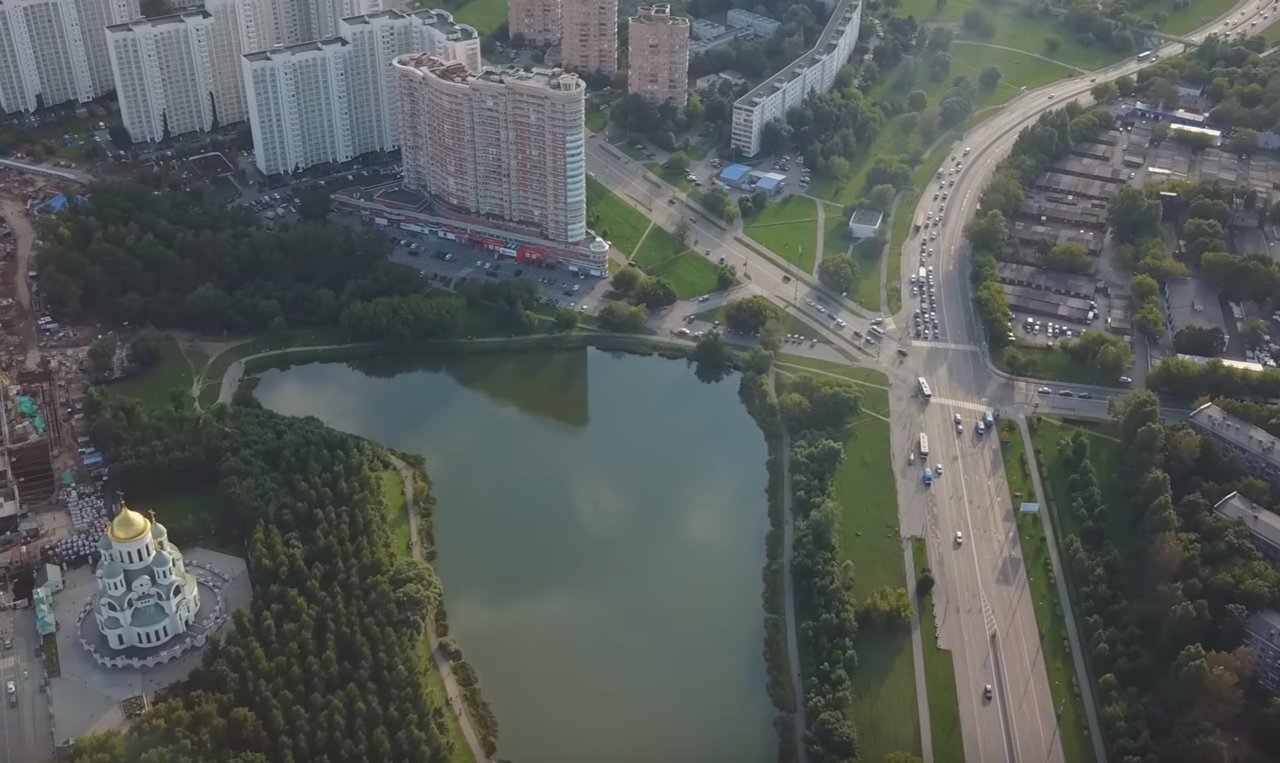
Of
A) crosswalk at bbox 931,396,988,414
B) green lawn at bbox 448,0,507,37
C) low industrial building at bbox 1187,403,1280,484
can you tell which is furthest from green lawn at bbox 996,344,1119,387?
green lawn at bbox 448,0,507,37

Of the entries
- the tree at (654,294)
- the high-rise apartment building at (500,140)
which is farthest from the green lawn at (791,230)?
the high-rise apartment building at (500,140)

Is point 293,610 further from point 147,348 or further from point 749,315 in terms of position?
point 749,315

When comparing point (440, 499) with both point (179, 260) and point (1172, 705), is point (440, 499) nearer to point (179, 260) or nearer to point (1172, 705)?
point (179, 260)

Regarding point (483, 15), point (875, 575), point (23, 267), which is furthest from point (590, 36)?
point (875, 575)

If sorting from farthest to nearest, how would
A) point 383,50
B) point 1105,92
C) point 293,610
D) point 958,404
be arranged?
point 1105,92 < point 383,50 < point 958,404 < point 293,610

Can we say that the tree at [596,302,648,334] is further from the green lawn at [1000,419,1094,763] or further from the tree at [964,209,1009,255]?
the tree at [964,209,1009,255]

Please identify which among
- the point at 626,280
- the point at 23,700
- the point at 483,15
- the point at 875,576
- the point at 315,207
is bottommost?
the point at 23,700

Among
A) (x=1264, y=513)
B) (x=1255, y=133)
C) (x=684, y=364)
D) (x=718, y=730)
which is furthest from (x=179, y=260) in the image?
(x=1255, y=133)
